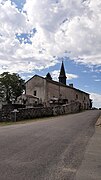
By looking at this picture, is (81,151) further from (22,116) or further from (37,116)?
(37,116)

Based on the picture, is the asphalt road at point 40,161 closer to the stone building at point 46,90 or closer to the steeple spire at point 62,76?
the stone building at point 46,90

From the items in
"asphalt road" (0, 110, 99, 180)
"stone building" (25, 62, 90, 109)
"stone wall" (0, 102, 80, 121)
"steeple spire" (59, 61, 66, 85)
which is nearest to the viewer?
"asphalt road" (0, 110, 99, 180)

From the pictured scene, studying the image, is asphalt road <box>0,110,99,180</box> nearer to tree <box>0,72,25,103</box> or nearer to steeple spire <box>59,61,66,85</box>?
tree <box>0,72,25,103</box>

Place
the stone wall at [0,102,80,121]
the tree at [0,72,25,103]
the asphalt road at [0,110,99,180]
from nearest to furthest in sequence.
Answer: the asphalt road at [0,110,99,180]
the stone wall at [0,102,80,121]
the tree at [0,72,25,103]

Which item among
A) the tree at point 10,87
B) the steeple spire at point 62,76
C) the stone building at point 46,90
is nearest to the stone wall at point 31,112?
the stone building at point 46,90

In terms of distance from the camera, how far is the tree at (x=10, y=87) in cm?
9325

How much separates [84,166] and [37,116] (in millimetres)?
30741

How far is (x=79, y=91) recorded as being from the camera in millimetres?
98438

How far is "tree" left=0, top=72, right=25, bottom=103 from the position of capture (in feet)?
306

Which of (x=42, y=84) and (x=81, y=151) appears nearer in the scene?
(x=81, y=151)

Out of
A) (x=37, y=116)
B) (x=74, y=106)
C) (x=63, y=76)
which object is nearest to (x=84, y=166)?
(x=37, y=116)

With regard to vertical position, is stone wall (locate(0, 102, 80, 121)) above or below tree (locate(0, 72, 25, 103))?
below

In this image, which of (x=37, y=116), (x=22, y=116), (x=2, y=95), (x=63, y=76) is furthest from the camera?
(x=63, y=76)

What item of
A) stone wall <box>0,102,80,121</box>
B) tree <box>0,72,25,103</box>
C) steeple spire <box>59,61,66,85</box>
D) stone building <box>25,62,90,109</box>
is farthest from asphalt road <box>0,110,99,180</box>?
steeple spire <box>59,61,66,85</box>
